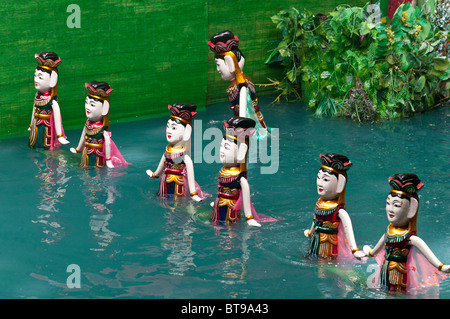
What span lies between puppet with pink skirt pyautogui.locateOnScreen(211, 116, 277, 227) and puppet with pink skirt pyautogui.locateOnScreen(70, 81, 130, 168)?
6.78 ft

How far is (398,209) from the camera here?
631cm

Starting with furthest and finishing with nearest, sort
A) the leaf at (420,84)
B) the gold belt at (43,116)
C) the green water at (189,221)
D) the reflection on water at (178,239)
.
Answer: the leaf at (420,84)
the gold belt at (43,116)
the reflection on water at (178,239)
the green water at (189,221)

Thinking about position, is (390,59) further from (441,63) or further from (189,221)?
(189,221)

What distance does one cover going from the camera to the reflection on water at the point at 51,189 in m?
7.74

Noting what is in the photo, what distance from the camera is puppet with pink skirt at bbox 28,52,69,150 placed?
32.5 feet

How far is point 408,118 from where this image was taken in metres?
11.9

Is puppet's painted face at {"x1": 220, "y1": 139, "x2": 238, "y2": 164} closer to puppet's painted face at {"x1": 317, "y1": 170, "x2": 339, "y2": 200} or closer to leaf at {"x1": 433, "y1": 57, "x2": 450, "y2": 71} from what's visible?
puppet's painted face at {"x1": 317, "y1": 170, "x2": 339, "y2": 200}

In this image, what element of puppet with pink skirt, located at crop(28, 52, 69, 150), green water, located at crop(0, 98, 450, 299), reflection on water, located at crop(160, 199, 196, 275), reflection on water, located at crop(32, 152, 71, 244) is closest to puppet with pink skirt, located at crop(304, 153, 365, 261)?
green water, located at crop(0, 98, 450, 299)

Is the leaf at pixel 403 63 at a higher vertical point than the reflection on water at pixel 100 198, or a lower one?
higher

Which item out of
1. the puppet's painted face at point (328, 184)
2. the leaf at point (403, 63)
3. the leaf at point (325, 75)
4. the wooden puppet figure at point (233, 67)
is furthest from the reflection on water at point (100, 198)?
the leaf at point (403, 63)

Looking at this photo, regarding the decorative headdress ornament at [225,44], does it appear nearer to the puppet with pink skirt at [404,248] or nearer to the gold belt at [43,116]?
the gold belt at [43,116]

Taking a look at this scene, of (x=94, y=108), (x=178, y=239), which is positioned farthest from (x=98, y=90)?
(x=178, y=239)

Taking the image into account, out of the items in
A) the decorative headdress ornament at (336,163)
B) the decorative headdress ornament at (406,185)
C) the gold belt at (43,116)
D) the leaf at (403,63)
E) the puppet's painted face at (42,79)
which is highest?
the leaf at (403,63)

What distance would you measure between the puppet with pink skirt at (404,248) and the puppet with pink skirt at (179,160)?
97.6 inches
